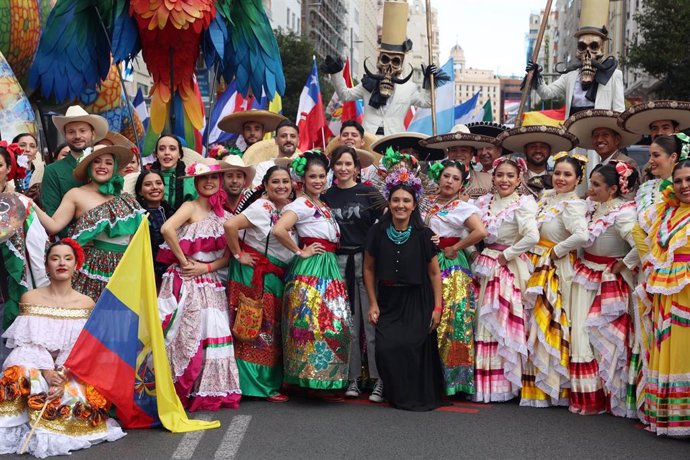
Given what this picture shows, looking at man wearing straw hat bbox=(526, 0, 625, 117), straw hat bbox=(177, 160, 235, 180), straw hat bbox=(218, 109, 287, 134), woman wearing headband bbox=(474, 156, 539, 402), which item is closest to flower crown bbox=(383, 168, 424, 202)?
woman wearing headband bbox=(474, 156, 539, 402)

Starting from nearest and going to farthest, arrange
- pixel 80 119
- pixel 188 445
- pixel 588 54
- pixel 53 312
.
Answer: pixel 188 445
pixel 53 312
pixel 80 119
pixel 588 54

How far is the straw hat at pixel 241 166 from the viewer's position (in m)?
6.87

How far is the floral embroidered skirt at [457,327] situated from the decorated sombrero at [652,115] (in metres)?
1.68

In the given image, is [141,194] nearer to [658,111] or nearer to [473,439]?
[473,439]

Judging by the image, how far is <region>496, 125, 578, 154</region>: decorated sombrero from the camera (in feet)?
24.7

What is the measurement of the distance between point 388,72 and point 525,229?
152 inches

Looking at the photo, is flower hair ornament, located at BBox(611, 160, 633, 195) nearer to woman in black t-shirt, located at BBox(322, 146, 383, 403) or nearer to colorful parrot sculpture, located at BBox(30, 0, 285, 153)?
woman in black t-shirt, located at BBox(322, 146, 383, 403)

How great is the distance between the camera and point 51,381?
18.4 ft

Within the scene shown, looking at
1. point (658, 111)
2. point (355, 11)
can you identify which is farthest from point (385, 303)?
point (355, 11)

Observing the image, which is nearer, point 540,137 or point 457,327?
point 457,327

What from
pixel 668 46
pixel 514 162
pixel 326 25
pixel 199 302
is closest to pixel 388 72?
pixel 514 162

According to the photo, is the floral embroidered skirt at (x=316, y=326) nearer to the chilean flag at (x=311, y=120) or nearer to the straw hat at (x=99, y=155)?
the straw hat at (x=99, y=155)

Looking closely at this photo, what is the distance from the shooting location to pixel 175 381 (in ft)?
21.1

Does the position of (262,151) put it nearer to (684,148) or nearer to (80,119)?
(80,119)
